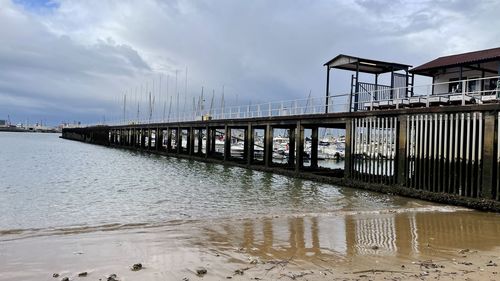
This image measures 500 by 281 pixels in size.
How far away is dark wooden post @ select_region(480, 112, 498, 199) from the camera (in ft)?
51.3

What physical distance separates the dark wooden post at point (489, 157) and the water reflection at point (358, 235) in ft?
4.30

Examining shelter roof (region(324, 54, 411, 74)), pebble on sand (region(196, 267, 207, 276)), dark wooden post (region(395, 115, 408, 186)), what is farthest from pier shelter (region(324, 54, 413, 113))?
pebble on sand (region(196, 267, 207, 276))

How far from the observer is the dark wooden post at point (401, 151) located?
1986 cm

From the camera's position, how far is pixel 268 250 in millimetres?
9406

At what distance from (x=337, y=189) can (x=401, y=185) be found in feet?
13.0

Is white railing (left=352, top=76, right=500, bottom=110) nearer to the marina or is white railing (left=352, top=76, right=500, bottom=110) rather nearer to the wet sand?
the marina

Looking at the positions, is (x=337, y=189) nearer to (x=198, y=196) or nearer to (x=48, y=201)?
(x=198, y=196)

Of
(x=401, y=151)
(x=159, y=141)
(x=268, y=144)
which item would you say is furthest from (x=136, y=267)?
(x=159, y=141)

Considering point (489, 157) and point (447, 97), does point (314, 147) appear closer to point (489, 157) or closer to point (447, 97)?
point (447, 97)

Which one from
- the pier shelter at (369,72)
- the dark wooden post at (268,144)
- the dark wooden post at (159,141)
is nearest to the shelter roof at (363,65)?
the pier shelter at (369,72)

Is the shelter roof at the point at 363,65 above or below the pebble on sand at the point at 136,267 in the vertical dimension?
above

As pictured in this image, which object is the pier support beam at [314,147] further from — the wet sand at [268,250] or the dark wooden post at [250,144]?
the wet sand at [268,250]

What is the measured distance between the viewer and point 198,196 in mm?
19594

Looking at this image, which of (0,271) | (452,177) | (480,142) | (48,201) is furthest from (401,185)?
(0,271)
